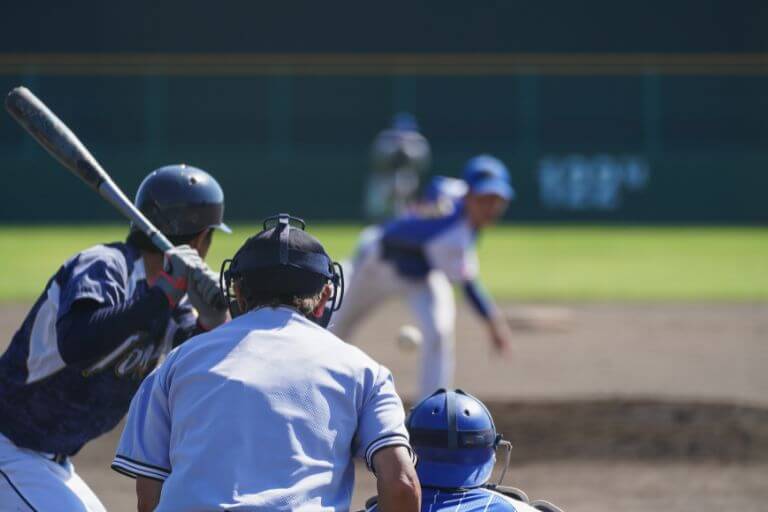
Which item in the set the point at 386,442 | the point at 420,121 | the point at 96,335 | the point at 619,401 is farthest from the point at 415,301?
the point at 420,121

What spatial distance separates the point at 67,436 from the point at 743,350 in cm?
835

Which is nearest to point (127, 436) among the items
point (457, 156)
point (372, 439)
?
point (372, 439)

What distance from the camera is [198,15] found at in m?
27.0

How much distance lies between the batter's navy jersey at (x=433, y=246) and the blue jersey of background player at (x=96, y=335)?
13.5 ft

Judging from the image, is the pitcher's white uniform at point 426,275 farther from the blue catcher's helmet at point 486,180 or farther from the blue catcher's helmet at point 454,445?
the blue catcher's helmet at point 454,445

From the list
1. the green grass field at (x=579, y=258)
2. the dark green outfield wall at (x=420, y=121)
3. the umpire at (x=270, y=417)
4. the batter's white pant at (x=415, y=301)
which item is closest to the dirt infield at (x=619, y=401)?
the batter's white pant at (x=415, y=301)

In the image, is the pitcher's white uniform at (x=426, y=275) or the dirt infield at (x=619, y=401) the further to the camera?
the pitcher's white uniform at (x=426, y=275)

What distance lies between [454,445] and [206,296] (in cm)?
101

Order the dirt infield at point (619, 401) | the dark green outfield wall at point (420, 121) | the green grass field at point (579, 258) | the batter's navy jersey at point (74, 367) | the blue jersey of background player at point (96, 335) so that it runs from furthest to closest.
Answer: the dark green outfield wall at point (420, 121), the green grass field at point (579, 258), the dirt infield at point (619, 401), the batter's navy jersey at point (74, 367), the blue jersey of background player at point (96, 335)

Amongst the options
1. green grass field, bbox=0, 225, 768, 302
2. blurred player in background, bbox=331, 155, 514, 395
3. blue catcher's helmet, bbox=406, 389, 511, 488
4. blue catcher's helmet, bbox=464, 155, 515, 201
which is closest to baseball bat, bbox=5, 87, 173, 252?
blue catcher's helmet, bbox=406, 389, 511, 488

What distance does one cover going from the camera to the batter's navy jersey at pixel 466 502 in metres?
3.10

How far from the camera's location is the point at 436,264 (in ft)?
27.5

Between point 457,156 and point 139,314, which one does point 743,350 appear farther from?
point 457,156

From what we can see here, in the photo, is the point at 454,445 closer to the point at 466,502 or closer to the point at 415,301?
the point at 466,502
